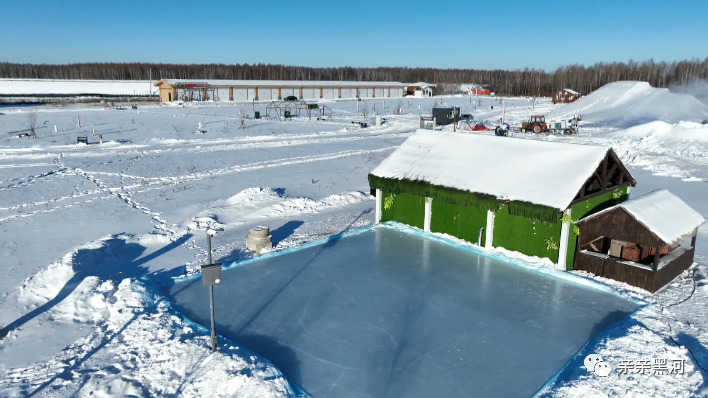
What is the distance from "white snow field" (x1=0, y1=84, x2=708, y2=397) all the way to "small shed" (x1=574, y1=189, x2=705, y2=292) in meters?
0.40

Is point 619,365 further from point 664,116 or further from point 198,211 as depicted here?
point 664,116

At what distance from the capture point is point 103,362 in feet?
28.2

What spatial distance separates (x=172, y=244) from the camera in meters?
14.8

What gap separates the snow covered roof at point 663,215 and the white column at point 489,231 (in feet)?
8.16

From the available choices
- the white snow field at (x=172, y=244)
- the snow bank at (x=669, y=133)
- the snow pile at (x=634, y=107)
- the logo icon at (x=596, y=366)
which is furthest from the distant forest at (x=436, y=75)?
the logo icon at (x=596, y=366)

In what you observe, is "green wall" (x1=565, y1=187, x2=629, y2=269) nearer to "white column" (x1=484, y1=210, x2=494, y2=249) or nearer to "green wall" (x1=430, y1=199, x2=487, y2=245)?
"white column" (x1=484, y1=210, x2=494, y2=249)

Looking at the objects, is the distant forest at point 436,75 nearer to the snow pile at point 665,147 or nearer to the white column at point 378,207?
the snow pile at point 665,147

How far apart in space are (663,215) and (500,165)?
4.17 m

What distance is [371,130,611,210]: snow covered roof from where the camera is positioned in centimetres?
1277

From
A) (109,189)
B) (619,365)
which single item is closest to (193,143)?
(109,189)

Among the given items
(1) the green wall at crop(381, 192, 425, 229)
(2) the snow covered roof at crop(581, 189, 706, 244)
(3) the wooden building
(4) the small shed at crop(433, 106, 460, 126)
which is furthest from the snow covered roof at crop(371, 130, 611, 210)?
(3) the wooden building

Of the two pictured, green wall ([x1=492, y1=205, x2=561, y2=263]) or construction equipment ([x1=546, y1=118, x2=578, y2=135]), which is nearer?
green wall ([x1=492, y1=205, x2=561, y2=263])

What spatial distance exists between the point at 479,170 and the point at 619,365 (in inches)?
273

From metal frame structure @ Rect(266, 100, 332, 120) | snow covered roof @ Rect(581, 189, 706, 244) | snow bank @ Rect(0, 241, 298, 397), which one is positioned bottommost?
snow bank @ Rect(0, 241, 298, 397)
